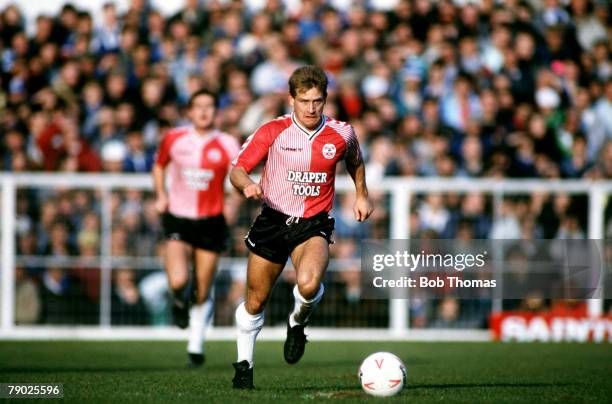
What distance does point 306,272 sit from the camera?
28.5 ft

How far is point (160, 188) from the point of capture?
40.9ft

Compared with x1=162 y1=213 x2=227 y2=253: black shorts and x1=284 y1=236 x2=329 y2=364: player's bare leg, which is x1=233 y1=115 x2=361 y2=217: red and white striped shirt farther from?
x1=162 y1=213 x2=227 y2=253: black shorts

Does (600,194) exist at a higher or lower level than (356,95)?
lower

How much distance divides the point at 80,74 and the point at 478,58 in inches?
269

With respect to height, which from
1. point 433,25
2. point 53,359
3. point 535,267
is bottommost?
point 53,359

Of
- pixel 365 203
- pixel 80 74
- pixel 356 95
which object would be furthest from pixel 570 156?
pixel 365 203

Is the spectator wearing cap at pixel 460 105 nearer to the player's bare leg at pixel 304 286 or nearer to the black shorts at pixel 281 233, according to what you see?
the black shorts at pixel 281 233

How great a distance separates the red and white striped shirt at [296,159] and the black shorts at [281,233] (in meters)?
0.06

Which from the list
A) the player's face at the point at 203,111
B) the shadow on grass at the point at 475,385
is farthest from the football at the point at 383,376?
the player's face at the point at 203,111

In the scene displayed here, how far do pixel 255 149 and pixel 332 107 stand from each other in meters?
8.85

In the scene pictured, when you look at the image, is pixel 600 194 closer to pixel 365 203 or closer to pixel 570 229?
pixel 570 229

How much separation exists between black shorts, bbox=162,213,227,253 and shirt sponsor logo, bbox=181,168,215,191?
1.25 feet

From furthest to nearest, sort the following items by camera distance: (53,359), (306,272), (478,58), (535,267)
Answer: (478,58) < (535,267) < (53,359) < (306,272)

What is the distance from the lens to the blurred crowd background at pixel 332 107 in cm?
1678
